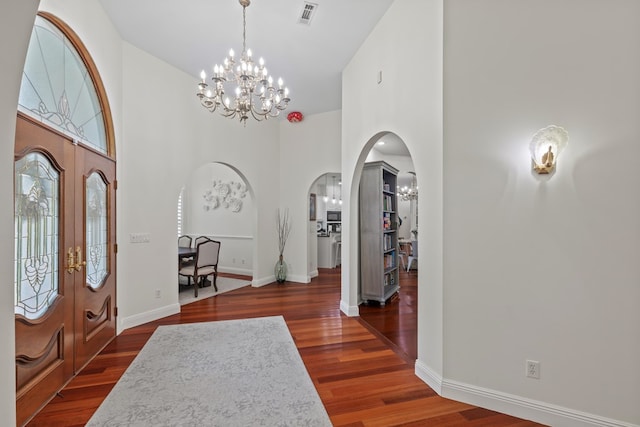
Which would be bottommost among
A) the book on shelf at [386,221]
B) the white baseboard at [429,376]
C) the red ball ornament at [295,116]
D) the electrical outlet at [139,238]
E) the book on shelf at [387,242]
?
the white baseboard at [429,376]

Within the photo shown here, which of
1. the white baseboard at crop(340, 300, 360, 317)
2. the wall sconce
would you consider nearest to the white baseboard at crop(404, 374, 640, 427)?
the wall sconce

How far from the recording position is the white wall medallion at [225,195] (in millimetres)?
7266

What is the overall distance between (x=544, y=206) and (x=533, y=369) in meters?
1.18

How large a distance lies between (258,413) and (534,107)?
2.99 metres

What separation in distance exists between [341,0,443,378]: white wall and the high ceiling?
39 centimetres

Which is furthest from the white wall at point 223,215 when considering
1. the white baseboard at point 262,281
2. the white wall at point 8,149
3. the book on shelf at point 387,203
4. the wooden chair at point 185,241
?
the white wall at point 8,149

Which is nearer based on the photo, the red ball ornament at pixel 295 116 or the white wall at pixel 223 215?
the red ball ornament at pixel 295 116

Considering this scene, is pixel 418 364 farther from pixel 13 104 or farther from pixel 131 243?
pixel 131 243

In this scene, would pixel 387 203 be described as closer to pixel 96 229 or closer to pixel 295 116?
pixel 295 116

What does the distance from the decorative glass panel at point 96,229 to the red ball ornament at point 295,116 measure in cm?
383

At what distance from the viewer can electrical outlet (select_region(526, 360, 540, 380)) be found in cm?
211

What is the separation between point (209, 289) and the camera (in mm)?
5789

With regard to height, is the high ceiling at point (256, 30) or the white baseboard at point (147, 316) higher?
the high ceiling at point (256, 30)

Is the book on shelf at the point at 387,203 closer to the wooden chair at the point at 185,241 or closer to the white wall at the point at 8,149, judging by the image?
the white wall at the point at 8,149
